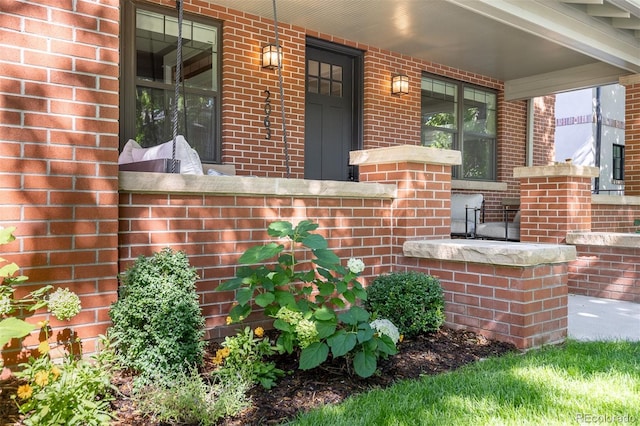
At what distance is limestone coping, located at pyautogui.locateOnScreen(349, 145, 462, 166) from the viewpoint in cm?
388

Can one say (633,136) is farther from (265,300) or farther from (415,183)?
(265,300)

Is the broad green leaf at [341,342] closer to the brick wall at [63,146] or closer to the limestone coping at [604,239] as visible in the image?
the brick wall at [63,146]

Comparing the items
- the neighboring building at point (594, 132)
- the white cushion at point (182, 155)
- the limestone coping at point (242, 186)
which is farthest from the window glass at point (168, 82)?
the neighboring building at point (594, 132)

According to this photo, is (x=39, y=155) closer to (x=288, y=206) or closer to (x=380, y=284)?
(x=288, y=206)

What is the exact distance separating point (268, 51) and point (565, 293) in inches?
159

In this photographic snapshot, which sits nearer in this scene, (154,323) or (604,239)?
(154,323)

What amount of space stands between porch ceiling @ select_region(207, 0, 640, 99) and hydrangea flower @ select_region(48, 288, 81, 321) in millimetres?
4181

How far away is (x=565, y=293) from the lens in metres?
3.45

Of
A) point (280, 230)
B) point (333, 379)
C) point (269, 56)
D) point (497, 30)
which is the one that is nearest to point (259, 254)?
point (280, 230)

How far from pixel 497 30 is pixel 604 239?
9.36ft

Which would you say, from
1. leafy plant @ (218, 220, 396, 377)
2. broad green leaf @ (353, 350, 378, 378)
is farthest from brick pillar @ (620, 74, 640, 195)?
broad green leaf @ (353, 350, 378, 378)

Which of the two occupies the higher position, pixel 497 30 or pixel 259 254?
pixel 497 30

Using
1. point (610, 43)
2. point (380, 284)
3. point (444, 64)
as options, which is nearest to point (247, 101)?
point (380, 284)

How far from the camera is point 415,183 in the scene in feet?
12.9
